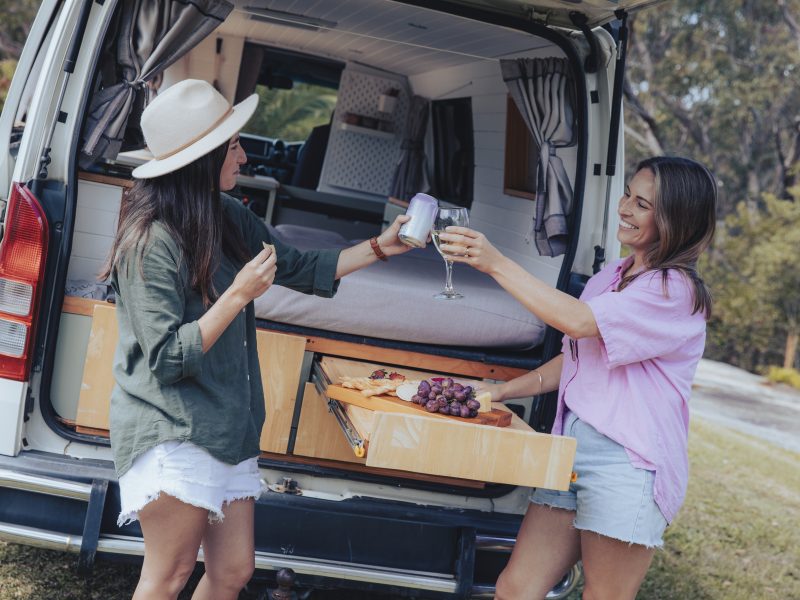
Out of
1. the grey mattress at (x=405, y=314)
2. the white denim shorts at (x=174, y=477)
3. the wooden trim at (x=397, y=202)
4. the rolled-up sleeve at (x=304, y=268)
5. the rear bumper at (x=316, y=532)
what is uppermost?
the wooden trim at (x=397, y=202)

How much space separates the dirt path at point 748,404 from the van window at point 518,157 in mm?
5104

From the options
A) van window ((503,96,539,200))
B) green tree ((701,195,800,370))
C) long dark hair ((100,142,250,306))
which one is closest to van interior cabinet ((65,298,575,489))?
long dark hair ((100,142,250,306))

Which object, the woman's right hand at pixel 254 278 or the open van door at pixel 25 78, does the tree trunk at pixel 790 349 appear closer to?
the open van door at pixel 25 78

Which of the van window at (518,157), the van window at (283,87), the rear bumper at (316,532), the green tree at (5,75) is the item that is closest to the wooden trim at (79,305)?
the rear bumper at (316,532)

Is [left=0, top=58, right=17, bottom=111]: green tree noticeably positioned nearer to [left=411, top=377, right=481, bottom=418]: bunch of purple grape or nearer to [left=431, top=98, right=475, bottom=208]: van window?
[left=431, top=98, right=475, bottom=208]: van window

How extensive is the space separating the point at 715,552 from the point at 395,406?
343cm

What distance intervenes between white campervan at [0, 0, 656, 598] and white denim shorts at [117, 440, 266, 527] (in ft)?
1.23

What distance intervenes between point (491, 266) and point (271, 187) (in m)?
5.20

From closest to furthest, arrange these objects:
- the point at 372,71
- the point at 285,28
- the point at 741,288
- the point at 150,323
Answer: the point at 150,323 < the point at 285,28 < the point at 372,71 < the point at 741,288

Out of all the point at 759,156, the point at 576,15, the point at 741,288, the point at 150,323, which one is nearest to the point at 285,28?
the point at 576,15

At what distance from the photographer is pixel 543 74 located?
4.05 m

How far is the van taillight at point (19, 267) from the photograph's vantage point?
3.01m

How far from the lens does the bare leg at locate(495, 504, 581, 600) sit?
2807mm

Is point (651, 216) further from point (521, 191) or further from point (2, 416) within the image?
point (521, 191)
